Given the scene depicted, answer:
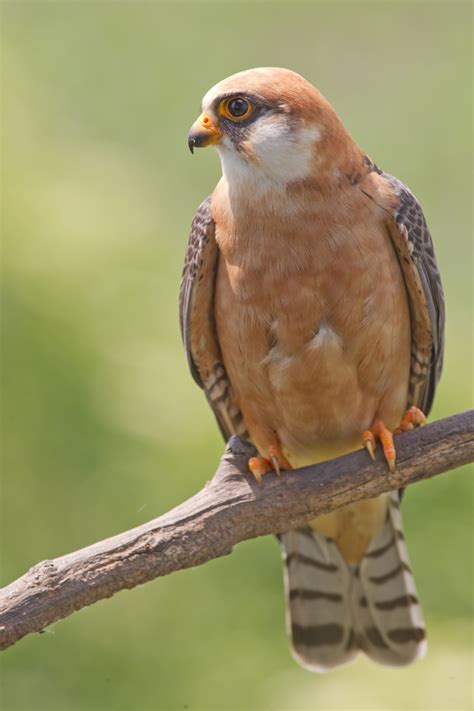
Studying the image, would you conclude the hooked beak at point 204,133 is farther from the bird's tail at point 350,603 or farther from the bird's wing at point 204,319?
the bird's tail at point 350,603

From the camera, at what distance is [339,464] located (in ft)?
12.1

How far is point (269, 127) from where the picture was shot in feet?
12.0

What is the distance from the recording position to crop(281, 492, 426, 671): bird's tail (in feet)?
14.8

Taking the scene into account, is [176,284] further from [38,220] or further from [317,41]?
[317,41]

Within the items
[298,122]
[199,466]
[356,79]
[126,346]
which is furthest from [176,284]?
[356,79]

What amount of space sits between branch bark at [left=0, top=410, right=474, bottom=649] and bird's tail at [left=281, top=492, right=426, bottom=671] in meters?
0.86

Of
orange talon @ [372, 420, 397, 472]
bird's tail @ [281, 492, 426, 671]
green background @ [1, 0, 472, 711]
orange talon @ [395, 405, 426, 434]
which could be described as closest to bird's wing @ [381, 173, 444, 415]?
orange talon @ [395, 405, 426, 434]

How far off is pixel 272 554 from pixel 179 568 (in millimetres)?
1652

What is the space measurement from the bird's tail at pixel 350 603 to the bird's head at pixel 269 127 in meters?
1.47

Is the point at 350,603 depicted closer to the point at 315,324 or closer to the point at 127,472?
the point at 127,472

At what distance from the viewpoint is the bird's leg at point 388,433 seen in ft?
12.1

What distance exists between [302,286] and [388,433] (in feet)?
1.78

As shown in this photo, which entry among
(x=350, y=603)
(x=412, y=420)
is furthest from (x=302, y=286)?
(x=350, y=603)

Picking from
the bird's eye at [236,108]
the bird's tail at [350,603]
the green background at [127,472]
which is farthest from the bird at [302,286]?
the green background at [127,472]
